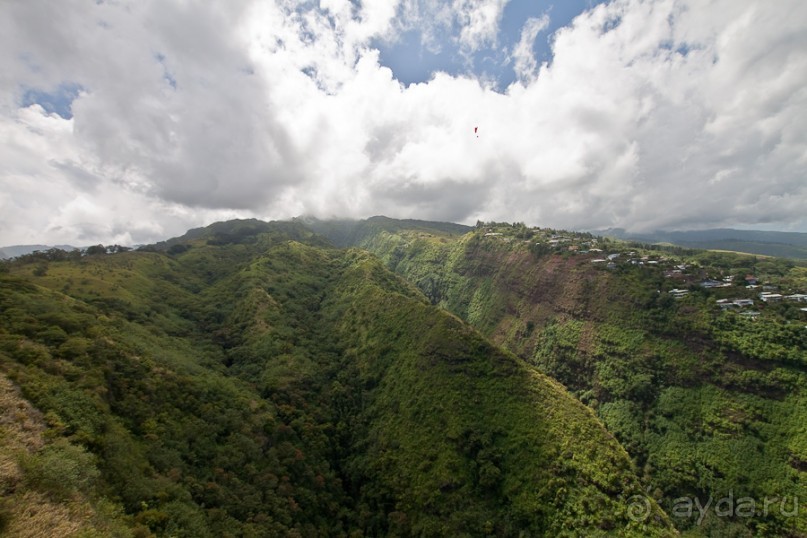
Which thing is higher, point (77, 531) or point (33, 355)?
point (33, 355)

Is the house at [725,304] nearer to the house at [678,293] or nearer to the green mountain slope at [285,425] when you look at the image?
the house at [678,293]

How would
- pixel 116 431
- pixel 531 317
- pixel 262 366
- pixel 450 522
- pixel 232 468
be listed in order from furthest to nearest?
pixel 531 317
pixel 262 366
pixel 450 522
pixel 232 468
pixel 116 431

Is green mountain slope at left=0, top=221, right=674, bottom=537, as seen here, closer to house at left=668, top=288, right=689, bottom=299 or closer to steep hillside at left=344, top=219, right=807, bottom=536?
steep hillside at left=344, top=219, right=807, bottom=536

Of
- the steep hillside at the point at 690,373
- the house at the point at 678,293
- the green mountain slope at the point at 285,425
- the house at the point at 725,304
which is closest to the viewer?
the green mountain slope at the point at 285,425

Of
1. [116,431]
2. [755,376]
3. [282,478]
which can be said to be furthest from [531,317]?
[116,431]

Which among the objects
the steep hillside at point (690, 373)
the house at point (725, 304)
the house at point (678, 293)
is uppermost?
the house at point (678, 293)

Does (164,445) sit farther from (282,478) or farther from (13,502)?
(13,502)

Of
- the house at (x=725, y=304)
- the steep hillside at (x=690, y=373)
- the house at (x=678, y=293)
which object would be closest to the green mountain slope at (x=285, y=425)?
the steep hillside at (x=690, y=373)

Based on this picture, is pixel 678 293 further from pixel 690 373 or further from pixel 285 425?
pixel 285 425
